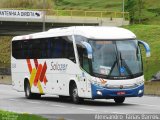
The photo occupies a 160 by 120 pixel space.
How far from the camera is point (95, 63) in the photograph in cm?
2638

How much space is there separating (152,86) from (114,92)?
12030 millimetres

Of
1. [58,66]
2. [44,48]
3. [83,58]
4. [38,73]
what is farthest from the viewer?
[38,73]

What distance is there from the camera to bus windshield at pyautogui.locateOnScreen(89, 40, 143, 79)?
86.3 feet

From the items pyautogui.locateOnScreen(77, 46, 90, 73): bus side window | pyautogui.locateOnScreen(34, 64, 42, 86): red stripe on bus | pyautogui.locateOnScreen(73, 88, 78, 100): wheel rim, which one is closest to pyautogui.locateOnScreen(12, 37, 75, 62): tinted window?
pyautogui.locateOnScreen(34, 64, 42, 86): red stripe on bus

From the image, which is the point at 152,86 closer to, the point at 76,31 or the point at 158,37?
the point at 76,31

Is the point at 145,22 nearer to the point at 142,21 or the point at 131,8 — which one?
the point at 142,21

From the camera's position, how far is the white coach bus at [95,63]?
2627 cm

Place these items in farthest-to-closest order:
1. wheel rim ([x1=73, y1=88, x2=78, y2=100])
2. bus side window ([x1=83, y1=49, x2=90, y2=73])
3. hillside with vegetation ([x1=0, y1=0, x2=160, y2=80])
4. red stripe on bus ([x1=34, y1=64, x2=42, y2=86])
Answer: hillside with vegetation ([x1=0, y1=0, x2=160, y2=80]), red stripe on bus ([x1=34, y1=64, x2=42, y2=86]), wheel rim ([x1=73, y1=88, x2=78, y2=100]), bus side window ([x1=83, y1=49, x2=90, y2=73])

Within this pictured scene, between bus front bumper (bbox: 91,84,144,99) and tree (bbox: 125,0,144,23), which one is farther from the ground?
tree (bbox: 125,0,144,23)

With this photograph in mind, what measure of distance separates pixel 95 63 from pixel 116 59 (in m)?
0.87

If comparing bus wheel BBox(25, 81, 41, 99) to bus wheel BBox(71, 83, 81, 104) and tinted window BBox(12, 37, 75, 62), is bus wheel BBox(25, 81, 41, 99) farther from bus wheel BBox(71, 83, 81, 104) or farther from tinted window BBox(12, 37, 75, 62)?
bus wheel BBox(71, 83, 81, 104)

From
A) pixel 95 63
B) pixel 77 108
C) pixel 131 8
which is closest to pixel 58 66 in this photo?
pixel 95 63

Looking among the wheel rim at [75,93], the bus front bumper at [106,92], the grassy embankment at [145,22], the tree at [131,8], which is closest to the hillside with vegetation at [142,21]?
the grassy embankment at [145,22]

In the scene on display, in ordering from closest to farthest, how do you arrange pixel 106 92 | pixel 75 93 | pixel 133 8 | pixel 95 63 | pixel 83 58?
pixel 106 92 < pixel 95 63 < pixel 83 58 < pixel 75 93 < pixel 133 8
